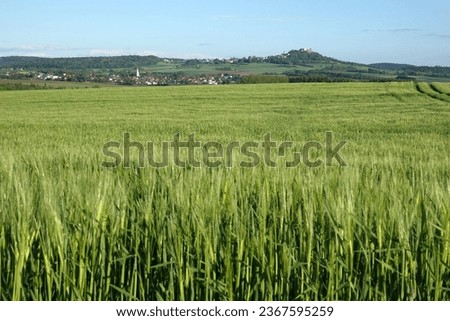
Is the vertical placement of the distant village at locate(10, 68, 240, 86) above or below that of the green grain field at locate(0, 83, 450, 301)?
below

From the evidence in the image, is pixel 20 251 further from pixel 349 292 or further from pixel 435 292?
pixel 435 292

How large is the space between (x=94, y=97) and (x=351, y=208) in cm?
3183

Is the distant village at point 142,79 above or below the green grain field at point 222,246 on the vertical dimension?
below

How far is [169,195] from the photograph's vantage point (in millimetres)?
2492

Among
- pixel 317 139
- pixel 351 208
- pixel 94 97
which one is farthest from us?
pixel 94 97

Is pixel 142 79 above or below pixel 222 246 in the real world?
below

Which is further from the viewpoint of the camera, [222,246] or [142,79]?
[142,79]

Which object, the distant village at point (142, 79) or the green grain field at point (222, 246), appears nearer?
the green grain field at point (222, 246)

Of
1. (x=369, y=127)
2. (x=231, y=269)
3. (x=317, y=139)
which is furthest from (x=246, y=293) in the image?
(x=369, y=127)

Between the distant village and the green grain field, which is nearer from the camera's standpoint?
the green grain field

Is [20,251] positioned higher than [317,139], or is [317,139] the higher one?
[20,251]

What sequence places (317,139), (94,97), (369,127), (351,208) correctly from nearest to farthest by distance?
(351,208) → (317,139) → (369,127) → (94,97)

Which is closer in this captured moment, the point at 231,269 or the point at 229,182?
the point at 231,269

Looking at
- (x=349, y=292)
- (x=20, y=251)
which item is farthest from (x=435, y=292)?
(x=20, y=251)
